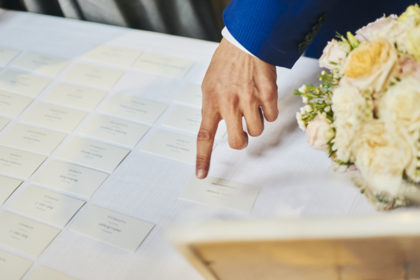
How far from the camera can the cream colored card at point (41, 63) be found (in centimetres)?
128

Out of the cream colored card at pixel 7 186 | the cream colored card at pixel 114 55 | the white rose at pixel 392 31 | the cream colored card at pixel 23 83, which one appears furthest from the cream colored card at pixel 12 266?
the white rose at pixel 392 31

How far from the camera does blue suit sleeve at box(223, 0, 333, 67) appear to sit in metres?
0.92

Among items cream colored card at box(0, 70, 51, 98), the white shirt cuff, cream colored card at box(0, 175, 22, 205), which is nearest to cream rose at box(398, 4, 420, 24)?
the white shirt cuff

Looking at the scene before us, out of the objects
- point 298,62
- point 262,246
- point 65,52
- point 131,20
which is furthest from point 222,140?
point 131,20

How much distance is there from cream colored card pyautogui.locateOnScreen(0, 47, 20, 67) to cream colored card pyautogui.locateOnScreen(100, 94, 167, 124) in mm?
441

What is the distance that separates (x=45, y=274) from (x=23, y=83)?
66cm

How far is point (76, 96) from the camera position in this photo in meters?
1.17

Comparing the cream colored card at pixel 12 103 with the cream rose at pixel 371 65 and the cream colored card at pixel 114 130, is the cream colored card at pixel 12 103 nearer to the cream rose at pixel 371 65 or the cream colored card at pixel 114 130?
the cream colored card at pixel 114 130

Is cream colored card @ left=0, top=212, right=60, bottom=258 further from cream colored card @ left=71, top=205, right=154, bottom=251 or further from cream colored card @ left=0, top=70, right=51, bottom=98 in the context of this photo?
cream colored card @ left=0, top=70, right=51, bottom=98

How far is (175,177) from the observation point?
93 cm

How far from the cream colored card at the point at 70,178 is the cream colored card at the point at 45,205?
19 mm

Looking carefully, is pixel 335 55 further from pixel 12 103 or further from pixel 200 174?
pixel 12 103

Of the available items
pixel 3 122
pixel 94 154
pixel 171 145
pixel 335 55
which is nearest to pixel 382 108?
pixel 335 55

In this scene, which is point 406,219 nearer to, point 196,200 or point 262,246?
point 262,246
